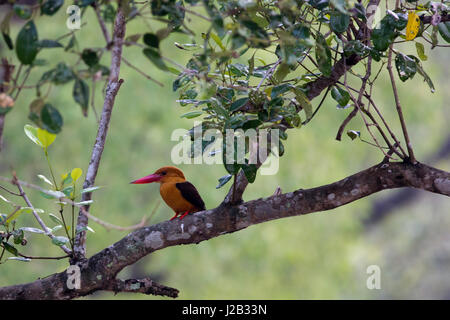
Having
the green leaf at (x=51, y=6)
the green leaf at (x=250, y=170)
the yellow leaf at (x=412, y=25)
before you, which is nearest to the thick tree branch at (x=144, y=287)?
the green leaf at (x=250, y=170)

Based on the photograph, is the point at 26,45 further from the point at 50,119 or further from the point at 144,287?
the point at 144,287

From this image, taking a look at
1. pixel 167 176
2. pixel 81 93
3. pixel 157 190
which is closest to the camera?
pixel 81 93

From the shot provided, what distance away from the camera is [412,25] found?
5.78ft

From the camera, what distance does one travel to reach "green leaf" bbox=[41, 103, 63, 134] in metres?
1.28

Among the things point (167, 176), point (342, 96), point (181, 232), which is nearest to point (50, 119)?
point (181, 232)

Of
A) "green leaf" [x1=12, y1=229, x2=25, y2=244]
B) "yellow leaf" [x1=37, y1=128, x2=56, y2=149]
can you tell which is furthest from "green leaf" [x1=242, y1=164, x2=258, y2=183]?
"green leaf" [x1=12, y1=229, x2=25, y2=244]

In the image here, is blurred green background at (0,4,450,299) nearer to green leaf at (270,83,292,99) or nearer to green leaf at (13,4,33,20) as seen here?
green leaf at (270,83,292,99)

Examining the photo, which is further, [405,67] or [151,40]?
[405,67]

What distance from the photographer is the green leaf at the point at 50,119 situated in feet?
4.21

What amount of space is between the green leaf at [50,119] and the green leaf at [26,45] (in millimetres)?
113

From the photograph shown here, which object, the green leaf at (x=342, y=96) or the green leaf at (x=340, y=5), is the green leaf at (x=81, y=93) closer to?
the green leaf at (x=340, y=5)

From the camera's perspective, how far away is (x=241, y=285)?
17.9 ft

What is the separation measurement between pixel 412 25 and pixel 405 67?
0.64 ft
